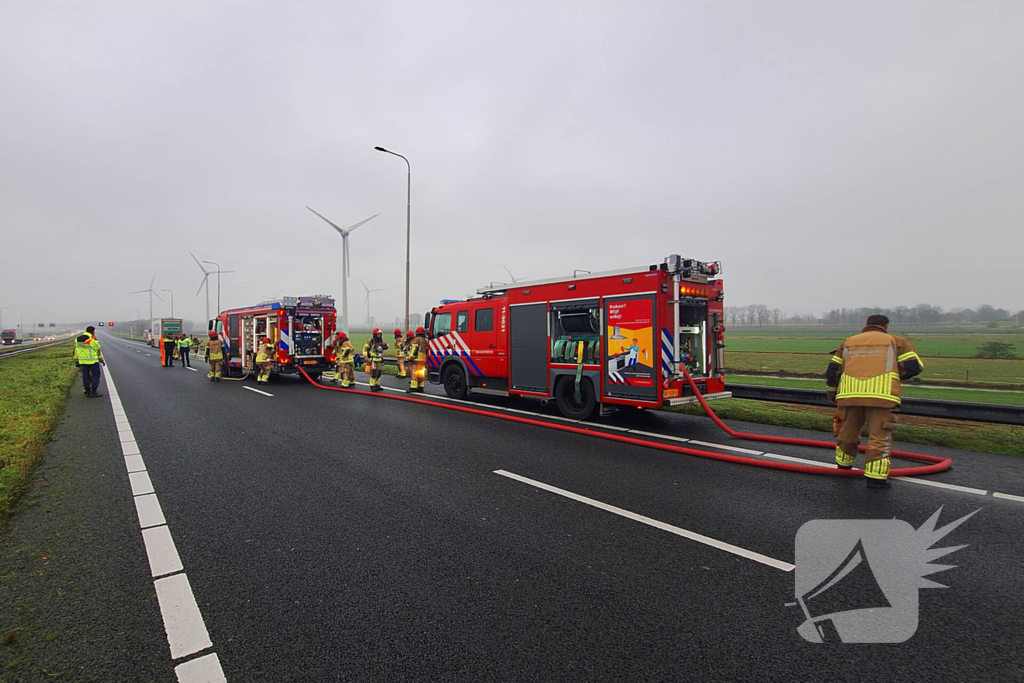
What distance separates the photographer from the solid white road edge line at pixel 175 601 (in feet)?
7.86

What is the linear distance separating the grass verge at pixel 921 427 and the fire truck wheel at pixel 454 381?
465 centimetres

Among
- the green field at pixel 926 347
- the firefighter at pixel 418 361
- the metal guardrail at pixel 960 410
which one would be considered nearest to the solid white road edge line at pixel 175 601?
the firefighter at pixel 418 361

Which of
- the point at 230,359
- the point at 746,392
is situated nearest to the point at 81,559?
the point at 746,392

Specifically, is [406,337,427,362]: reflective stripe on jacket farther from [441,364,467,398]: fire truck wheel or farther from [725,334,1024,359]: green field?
[725,334,1024,359]: green field

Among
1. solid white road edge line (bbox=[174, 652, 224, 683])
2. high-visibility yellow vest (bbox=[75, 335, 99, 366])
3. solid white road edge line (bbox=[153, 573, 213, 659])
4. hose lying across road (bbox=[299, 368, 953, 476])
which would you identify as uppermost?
high-visibility yellow vest (bbox=[75, 335, 99, 366])

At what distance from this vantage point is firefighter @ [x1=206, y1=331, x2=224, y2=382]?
16.2 m

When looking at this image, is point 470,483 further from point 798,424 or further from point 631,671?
point 798,424

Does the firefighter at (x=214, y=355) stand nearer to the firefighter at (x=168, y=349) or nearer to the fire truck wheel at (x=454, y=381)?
the firefighter at (x=168, y=349)

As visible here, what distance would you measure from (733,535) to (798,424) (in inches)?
209

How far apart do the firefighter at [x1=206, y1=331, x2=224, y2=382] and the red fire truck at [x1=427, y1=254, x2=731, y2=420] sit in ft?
32.7

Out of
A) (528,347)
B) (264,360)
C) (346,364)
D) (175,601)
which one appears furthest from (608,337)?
(264,360)

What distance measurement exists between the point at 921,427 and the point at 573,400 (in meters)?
5.36

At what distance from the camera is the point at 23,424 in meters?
7.90

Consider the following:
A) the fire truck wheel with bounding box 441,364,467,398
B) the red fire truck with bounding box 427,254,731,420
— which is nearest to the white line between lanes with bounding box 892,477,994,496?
the red fire truck with bounding box 427,254,731,420
